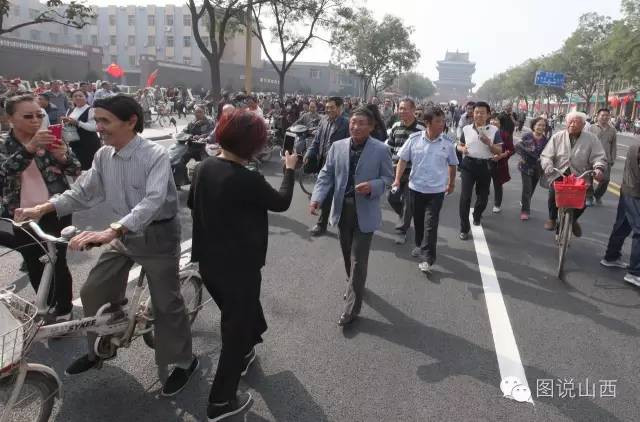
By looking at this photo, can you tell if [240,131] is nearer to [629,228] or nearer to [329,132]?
[329,132]

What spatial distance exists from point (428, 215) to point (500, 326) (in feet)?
4.98

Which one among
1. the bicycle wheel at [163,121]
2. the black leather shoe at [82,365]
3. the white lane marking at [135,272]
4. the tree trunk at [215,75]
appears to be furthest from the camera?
the bicycle wheel at [163,121]

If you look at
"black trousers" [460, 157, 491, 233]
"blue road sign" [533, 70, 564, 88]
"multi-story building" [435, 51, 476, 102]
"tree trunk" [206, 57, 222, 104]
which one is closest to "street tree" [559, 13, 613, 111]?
"blue road sign" [533, 70, 564, 88]

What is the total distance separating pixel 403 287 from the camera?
15.6 feet

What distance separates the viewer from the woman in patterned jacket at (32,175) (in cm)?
329

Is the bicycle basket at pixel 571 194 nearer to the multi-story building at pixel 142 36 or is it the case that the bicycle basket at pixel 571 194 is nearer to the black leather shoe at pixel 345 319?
the black leather shoe at pixel 345 319

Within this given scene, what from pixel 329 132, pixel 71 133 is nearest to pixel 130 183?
pixel 329 132

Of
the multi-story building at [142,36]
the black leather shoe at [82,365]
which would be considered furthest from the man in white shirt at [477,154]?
the multi-story building at [142,36]

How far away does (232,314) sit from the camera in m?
2.62

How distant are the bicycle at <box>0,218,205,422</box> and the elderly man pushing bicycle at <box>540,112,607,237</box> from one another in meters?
4.60

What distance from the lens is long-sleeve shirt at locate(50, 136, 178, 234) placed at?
270 centimetres

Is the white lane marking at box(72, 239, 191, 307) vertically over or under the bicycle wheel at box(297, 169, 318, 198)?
under

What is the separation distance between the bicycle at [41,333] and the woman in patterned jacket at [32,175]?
2.07ft

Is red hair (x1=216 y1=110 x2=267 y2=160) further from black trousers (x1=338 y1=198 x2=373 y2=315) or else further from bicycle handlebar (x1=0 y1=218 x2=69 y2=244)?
black trousers (x1=338 y1=198 x2=373 y2=315)
